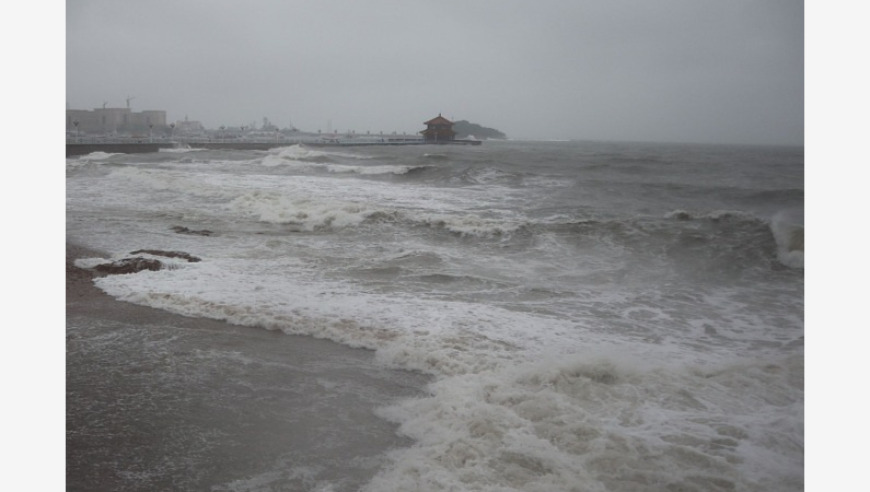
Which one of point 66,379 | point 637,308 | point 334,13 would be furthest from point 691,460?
point 334,13

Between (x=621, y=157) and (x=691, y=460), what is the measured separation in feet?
11.6

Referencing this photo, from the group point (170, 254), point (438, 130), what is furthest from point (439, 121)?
point (170, 254)

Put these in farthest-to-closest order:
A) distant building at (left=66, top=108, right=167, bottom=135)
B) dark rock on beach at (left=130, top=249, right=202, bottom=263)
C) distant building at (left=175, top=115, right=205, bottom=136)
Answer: dark rock on beach at (left=130, top=249, right=202, bottom=263) → distant building at (left=175, top=115, right=205, bottom=136) → distant building at (left=66, top=108, right=167, bottom=135)

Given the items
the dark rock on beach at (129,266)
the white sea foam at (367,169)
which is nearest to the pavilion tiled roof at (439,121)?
the dark rock on beach at (129,266)

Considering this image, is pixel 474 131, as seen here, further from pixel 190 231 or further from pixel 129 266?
pixel 190 231

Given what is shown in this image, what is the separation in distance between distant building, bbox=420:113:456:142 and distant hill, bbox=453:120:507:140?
0.03 meters

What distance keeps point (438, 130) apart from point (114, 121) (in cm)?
171

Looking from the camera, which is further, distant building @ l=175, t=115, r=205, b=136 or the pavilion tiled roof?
distant building @ l=175, t=115, r=205, b=136

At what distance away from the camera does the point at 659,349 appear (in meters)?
2.34

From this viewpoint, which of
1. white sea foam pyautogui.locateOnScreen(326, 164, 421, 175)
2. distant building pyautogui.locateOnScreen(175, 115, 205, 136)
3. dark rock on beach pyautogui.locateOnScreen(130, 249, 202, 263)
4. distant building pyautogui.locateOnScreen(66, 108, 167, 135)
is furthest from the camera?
white sea foam pyautogui.locateOnScreen(326, 164, 421, 175)

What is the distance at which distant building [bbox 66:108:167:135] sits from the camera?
280 cm

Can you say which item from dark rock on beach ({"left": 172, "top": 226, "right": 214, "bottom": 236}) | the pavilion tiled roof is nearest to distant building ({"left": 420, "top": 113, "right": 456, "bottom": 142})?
the pavilion tiled roof

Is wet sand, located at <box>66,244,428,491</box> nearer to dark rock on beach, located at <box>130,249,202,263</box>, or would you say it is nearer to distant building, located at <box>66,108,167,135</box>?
dark rock on beach, located at <box>130,249,202,263</box>

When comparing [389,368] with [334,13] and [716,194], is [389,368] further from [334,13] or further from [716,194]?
[716,194]
